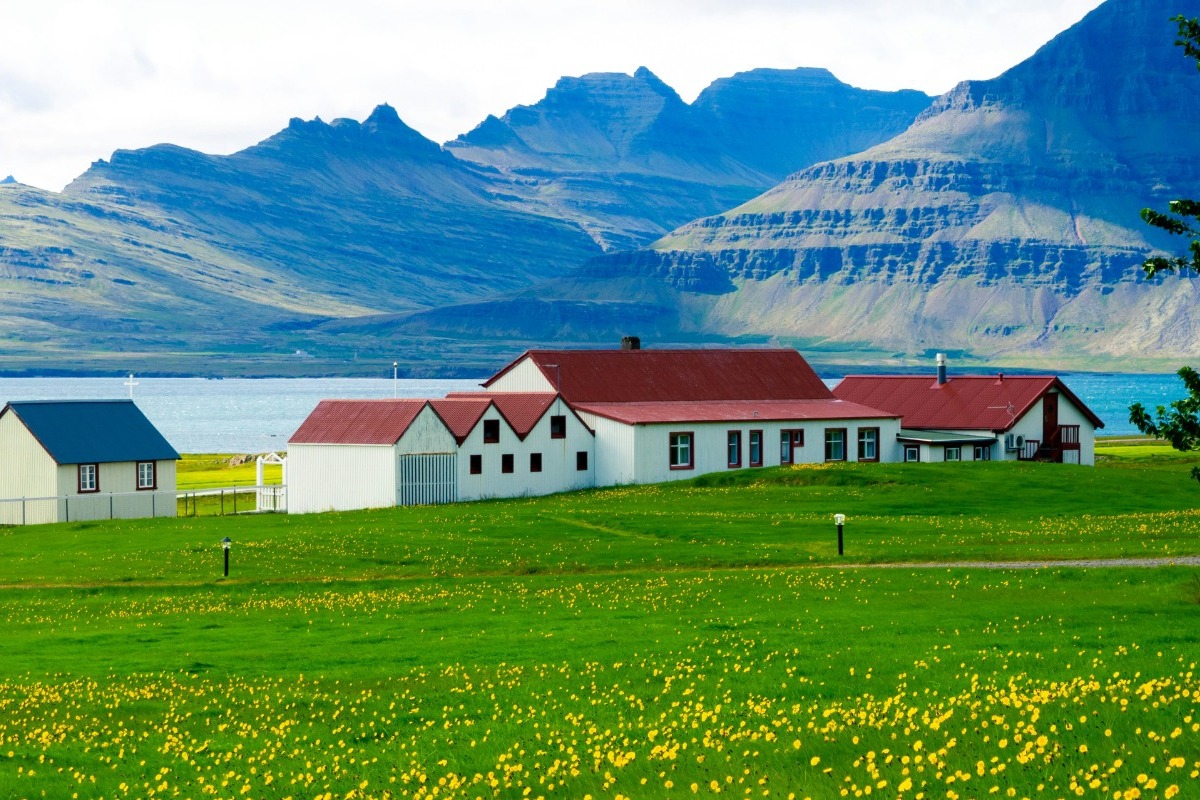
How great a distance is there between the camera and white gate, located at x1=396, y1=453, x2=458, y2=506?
270 ft

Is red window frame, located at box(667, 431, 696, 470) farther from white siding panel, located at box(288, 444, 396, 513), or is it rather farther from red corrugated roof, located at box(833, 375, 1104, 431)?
white siding panel, located at box(288, 444, 396, 513)

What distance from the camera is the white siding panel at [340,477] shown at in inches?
3259

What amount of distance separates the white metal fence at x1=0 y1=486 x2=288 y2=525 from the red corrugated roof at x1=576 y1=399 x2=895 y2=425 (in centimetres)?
1995

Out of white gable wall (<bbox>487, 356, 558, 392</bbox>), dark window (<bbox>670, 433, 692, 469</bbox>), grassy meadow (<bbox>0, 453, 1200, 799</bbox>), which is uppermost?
white gable wall (<bbox>487, 356, 558, 392</bbox>)

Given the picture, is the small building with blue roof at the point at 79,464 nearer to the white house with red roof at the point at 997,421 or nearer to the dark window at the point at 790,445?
the dark window at the point at 790,445

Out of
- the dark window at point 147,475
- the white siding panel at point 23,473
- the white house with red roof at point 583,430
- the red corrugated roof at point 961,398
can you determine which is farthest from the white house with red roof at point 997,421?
the white siding panel at point 23,473

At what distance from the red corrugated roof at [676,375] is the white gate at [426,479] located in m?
15.4

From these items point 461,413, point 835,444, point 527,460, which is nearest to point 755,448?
point 835,444

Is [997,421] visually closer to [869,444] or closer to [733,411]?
[869,444]

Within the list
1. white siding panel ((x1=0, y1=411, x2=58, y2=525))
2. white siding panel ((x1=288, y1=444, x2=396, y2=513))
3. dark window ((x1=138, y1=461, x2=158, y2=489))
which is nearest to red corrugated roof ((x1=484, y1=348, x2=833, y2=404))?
white siding panel ((x1=288, y1=444, x2=396, y2=513))

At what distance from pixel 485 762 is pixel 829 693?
578 centimetres

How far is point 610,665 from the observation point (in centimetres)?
2672

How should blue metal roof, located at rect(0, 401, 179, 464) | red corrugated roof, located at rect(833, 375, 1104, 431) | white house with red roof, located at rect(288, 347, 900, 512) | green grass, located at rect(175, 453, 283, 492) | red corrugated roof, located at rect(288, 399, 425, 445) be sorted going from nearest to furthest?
blue metal roof, located at rect(0, 401, 179, 464) → red corrugated roof, located at rect(288, 399, 425, 445) → white house with red roof, located at rect(288, 347, 900, 512) → red corrugated roof, located at rect(833, 375, 1104, 431) → green grass, located at rect(175, 453, 283, 492)

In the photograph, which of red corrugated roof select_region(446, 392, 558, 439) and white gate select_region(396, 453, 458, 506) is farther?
red corrugated roof select_region(446, 392, 558, 439)
